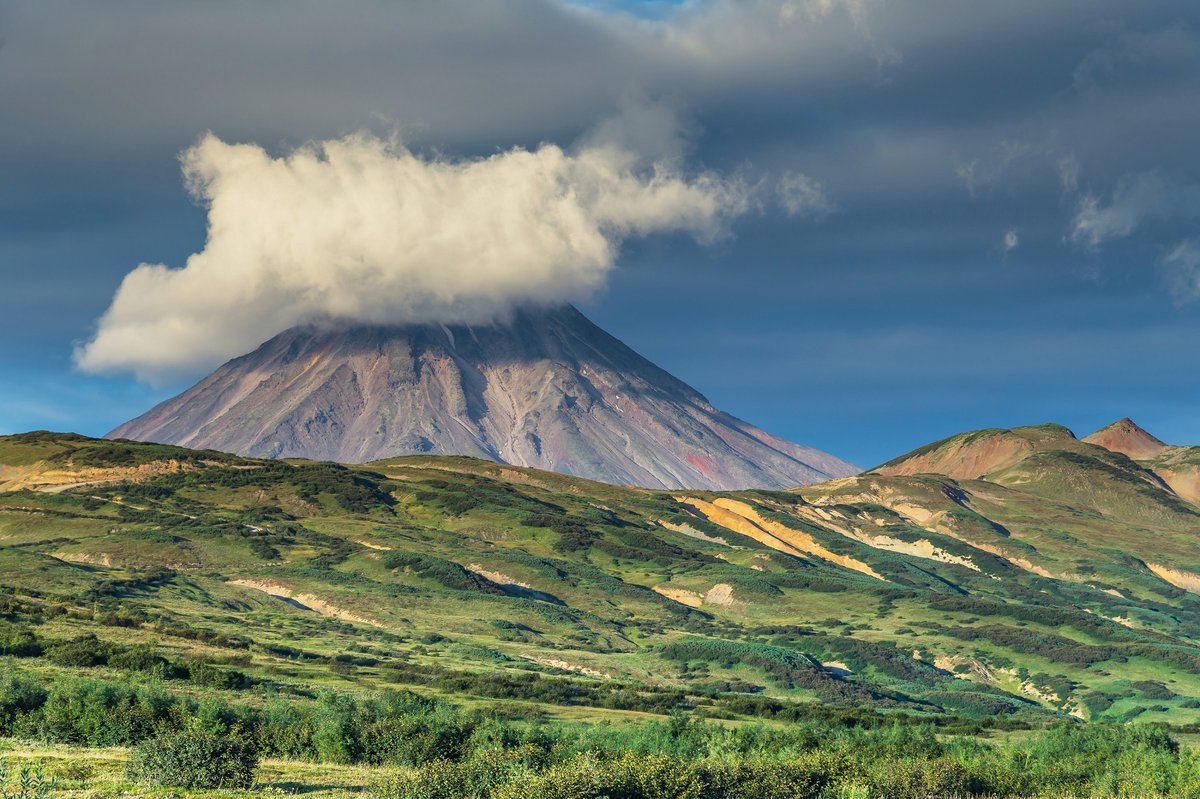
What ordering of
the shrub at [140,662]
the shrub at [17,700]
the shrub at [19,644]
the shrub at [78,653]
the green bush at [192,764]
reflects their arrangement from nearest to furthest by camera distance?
the green bush at [192,764], the shrub at [17,700], the shrub at [140,662], the shrub at [78,653], the shrub at [19,644]

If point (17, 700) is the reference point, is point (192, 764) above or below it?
above

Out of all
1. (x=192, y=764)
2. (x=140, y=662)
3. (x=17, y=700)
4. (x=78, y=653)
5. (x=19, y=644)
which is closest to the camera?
(x=192, y=764)

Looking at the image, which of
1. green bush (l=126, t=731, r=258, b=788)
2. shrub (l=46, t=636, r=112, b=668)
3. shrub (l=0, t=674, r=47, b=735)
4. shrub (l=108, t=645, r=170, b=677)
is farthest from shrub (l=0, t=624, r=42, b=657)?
green bush (l=126, t=731, r=258, b=788)

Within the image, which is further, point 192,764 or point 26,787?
point 192,764

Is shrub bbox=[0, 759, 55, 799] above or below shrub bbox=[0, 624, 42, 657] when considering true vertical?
below

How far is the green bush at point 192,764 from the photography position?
59.1 metres

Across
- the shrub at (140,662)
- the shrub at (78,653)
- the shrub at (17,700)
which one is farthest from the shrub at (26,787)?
the shrub at (78,653)

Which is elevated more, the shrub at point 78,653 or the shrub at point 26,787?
the shrub at point 78,653

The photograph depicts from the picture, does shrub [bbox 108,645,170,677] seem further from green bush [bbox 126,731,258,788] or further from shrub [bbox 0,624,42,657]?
green bush [bbox 126,731,258,788]

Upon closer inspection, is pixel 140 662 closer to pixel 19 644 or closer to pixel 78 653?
pixel 78 653

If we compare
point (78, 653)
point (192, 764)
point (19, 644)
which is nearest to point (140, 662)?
point (78, 653)

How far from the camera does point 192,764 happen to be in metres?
60.2

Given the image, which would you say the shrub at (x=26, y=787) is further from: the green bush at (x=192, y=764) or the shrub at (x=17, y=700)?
the shrub at (x=17, y=700)

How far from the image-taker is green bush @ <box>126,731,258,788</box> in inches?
2328
